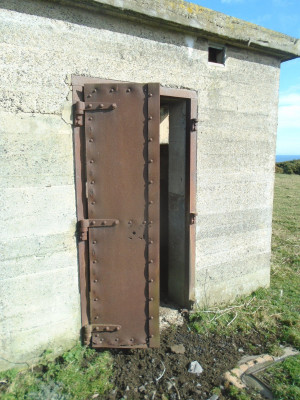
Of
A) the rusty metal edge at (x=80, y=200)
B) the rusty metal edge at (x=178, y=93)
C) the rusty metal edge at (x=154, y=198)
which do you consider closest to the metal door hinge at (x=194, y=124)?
the rusty metal edge at (x=178, y=93)

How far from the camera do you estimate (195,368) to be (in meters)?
2.91

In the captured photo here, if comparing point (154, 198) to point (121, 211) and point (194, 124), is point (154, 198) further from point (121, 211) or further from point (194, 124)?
point (194, 124)

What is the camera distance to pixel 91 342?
3.08 metres

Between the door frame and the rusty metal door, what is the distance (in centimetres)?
5

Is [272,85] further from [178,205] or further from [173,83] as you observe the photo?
[178,205]

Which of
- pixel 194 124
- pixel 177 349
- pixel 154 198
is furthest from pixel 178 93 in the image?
pixel 177 349

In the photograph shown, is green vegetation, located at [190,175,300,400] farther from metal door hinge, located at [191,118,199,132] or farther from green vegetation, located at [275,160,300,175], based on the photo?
green vegetation, located at [275,160,300,175]

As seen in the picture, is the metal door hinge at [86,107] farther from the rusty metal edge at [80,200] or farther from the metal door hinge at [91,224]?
the metal door hinge at [91,224]

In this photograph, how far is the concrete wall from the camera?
2570 mm

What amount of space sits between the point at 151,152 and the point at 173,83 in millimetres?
935

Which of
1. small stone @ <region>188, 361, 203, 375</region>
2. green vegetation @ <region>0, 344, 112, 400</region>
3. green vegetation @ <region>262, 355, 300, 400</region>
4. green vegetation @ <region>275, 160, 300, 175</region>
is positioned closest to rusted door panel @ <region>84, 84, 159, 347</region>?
green vegetation @ <region>0, 344, 112, 400</region>

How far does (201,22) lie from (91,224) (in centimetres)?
241

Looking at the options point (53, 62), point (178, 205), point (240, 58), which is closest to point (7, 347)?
point (178, 205)

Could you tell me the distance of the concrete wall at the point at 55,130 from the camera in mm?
2570
